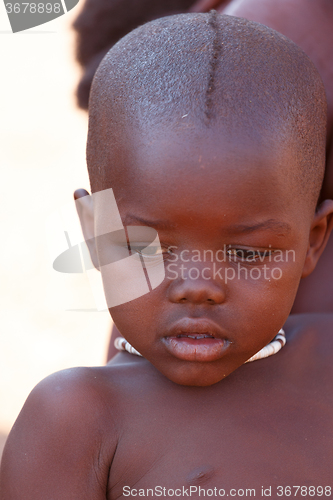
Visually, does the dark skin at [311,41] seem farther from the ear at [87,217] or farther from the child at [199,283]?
the ear at [87,217]

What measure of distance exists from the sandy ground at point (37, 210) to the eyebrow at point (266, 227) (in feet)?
4.28

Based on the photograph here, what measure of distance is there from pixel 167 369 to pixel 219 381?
17cm

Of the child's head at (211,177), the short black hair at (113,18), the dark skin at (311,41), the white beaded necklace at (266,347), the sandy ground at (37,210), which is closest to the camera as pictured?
the child's head at (211,177)

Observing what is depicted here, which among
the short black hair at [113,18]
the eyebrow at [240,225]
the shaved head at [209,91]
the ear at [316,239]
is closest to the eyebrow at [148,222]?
the eyebrow at [240,225]

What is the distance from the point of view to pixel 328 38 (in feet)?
5.88

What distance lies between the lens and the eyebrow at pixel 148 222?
117 cm

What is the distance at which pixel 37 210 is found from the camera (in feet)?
11.5

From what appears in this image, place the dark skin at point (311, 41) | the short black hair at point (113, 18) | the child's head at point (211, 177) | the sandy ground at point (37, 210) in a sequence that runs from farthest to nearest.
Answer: the sandy ground at point (37, 210) < the short black hair at point (113, 18) < the dark skin at point (311, 41) < the child's head at point (211, 177)

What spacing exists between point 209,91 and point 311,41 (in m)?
0.77

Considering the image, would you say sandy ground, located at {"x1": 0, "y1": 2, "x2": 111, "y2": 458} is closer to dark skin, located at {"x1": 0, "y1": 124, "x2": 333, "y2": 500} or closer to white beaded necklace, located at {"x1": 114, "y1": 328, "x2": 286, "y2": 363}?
white beaded necklace, located at {"x1": 114, "y1": 328, "x2": 286, "y2": 363}

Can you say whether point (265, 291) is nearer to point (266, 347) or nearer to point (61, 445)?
point (266, 347)

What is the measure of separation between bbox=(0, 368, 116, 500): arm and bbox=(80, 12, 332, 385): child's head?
0.56 feet

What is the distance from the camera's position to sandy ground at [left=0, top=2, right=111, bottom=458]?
2.52 m

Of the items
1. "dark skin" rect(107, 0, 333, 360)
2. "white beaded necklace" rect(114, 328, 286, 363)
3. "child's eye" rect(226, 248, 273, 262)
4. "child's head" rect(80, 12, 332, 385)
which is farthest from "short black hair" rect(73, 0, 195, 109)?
"child's eye" rect(226, 248, 273, 262)
